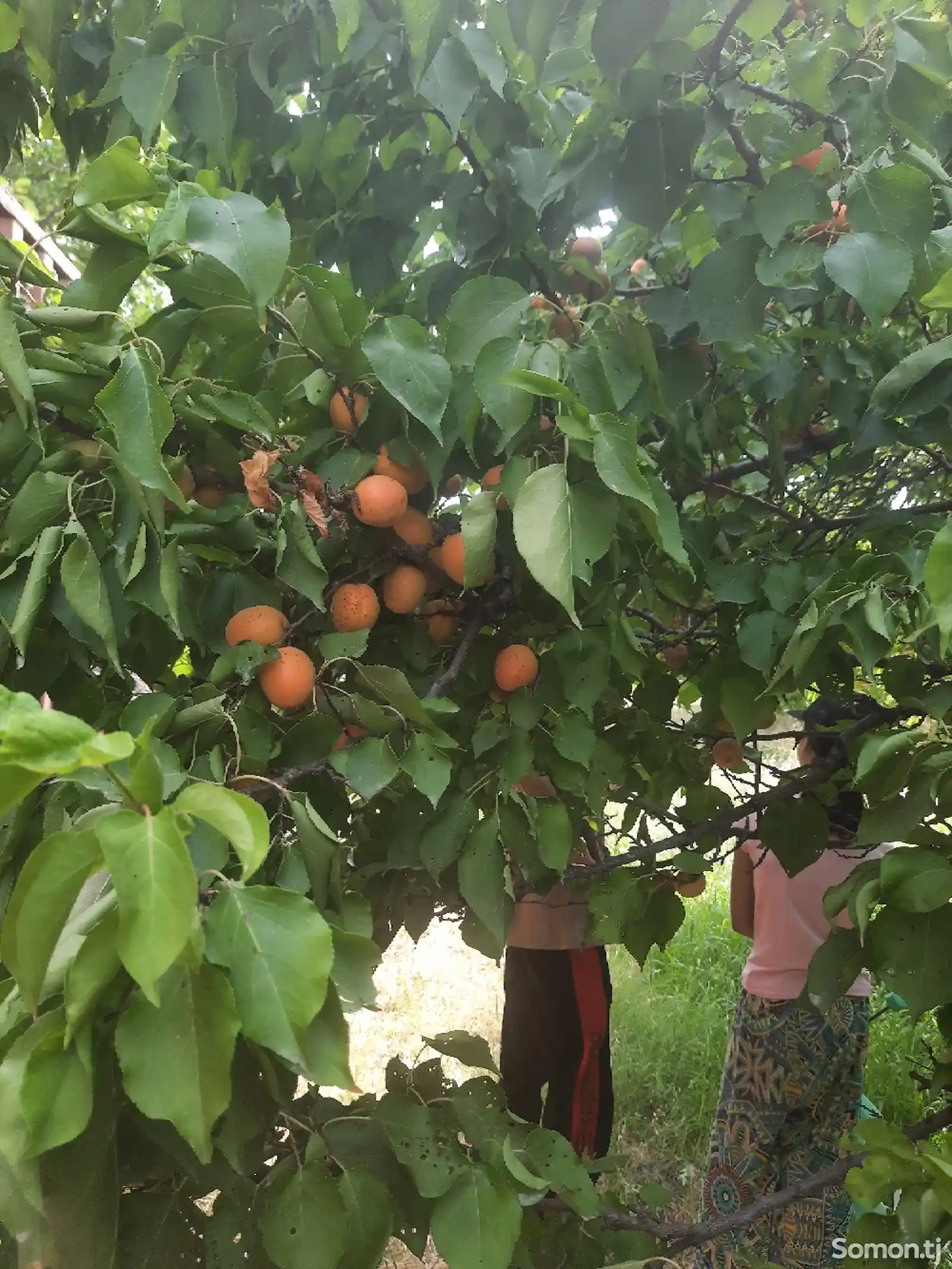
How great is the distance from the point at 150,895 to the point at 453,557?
2.00 feet

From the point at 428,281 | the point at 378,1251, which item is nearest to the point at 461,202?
the point at 428,281

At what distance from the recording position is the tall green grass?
289cm

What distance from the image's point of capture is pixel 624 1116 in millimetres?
3096

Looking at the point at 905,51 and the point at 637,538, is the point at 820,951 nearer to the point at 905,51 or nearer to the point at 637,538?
the point at 637,538

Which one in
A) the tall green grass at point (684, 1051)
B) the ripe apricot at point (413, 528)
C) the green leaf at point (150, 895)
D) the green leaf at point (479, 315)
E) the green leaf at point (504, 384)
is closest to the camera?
the green leaf at point (150, 895)

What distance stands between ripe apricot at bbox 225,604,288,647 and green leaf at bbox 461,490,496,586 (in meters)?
0.20

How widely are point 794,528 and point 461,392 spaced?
746 mm

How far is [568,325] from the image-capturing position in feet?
3.67

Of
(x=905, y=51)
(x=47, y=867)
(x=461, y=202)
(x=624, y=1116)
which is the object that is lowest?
(x=624, y=1116)

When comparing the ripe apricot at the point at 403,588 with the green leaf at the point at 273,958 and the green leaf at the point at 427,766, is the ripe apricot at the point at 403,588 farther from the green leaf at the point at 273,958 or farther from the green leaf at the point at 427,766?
the green leaf at the point at 273,958

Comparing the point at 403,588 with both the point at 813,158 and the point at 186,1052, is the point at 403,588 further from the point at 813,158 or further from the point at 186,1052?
the point at 813,158

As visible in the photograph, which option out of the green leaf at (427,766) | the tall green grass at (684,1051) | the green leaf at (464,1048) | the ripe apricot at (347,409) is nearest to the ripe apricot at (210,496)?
the ripe apricot at (347,409)

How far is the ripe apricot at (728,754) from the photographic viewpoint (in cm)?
171

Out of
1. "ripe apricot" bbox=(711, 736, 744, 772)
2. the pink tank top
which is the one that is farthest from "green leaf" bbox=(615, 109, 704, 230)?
the pink tank top
